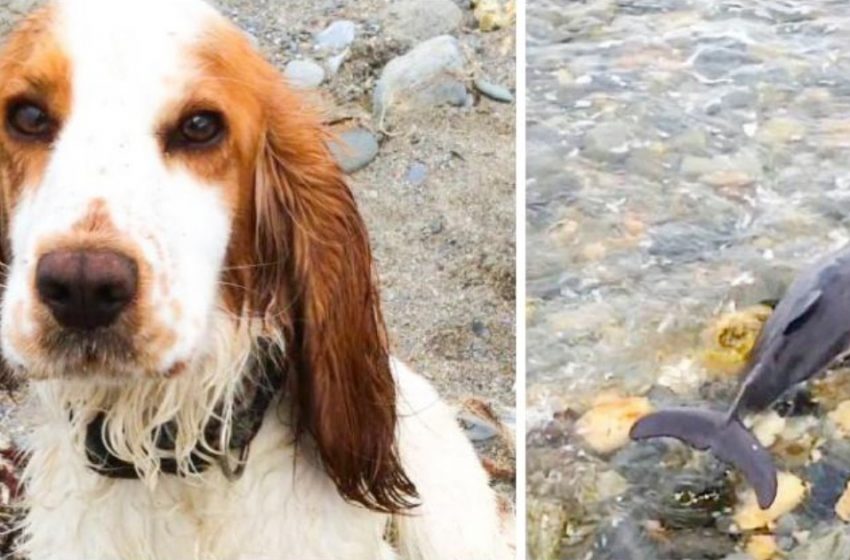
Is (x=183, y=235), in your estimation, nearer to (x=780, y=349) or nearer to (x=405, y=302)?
(x=405, y=302)

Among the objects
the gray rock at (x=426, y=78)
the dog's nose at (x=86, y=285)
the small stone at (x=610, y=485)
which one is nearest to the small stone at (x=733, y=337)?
the small stone at (x=610, y=485)

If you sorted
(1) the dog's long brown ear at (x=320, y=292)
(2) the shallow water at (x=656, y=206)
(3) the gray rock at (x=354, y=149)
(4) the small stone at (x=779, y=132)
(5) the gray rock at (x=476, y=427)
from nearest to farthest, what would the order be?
(1) the dog's long brown ear at (x=320, y=292) < (3) the gray rock at (x=354, y=149) < (5) the gray rock at (x=476, y=427) < (2) the shallow water at (x=656, y=206) < (4) the small stone at (x=779, y=132)

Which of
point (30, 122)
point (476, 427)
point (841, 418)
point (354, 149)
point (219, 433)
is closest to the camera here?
point (30, 122)

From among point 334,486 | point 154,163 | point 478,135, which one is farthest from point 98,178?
point 478,135

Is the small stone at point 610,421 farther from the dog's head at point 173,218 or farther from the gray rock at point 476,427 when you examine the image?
the dog's head at point 173,218

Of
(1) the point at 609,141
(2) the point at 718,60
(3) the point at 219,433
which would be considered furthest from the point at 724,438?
(3) the point at 219,433

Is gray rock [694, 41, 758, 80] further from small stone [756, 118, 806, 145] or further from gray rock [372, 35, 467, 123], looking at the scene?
gray rock [372, 35, 467, 123]

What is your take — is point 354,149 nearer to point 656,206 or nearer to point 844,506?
point 656,206
